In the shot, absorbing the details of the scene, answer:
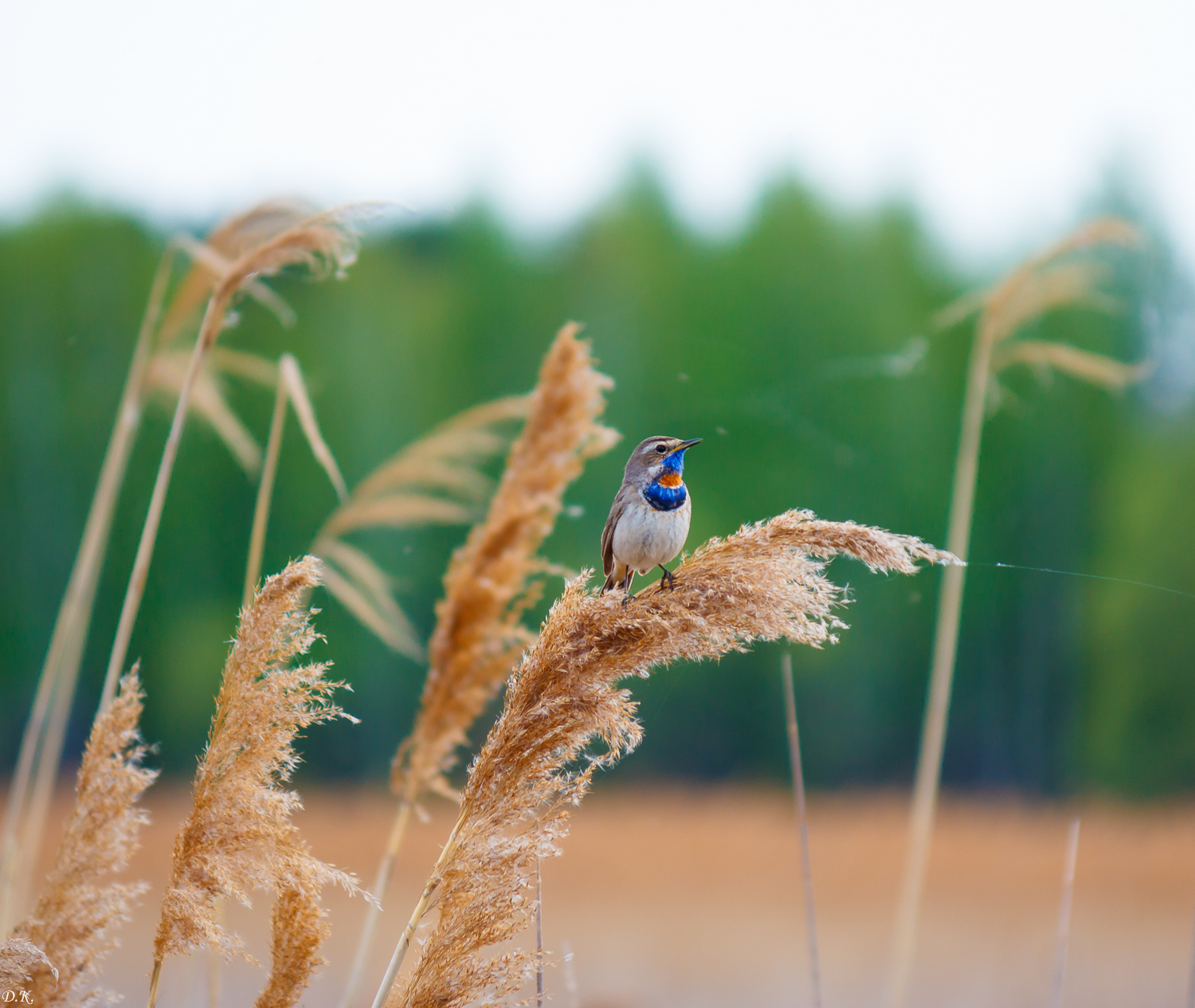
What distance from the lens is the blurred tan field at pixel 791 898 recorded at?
594 cm

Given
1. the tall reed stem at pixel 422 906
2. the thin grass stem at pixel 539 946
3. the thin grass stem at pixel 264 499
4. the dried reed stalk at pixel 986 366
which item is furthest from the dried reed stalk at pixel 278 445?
the dried reed stalk at pixel 986 366

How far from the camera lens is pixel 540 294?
34.0 ft

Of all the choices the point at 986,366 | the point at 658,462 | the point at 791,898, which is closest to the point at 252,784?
the point at 658,462

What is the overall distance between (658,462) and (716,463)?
6.18 metres

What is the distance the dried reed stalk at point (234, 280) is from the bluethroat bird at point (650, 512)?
2.73ft

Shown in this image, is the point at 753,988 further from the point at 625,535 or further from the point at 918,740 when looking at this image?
the point at 625,535

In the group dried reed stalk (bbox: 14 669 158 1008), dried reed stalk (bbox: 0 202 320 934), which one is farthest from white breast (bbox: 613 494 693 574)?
dried reed stalk (bbox: 14 669 158 1008)

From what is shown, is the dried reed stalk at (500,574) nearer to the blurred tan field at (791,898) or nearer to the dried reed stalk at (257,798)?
the dried reed stalk at (257,798)

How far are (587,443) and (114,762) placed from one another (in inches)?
48.9

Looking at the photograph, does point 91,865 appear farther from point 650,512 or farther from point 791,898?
point 791,898

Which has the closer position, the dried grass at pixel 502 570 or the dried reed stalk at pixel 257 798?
the dried reed stalk at pixel 257 798

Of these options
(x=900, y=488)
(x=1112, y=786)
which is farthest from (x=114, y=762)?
(x=1112, y=786)

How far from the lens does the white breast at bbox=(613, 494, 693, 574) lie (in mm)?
2012

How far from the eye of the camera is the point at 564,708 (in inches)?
55.9
